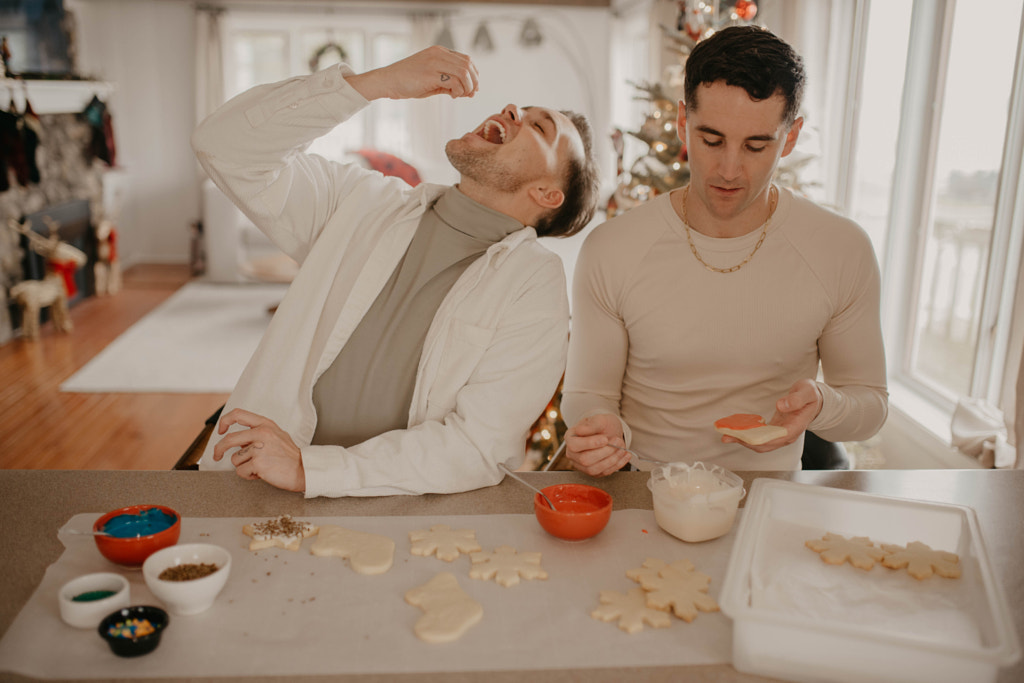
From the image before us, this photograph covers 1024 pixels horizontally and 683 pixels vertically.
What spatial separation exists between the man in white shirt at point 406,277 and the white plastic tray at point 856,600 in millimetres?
472

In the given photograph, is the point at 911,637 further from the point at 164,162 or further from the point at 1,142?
the point at 164,162

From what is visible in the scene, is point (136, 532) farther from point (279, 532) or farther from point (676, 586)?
point (676, 586)

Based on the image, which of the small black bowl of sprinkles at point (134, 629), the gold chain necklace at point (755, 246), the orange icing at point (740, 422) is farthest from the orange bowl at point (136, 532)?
the gold chain necklace at point (755, 246)

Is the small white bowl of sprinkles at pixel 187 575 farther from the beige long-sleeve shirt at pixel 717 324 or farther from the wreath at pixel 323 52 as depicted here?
the wreath at pixel 323 52

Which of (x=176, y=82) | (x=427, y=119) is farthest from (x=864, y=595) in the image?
(x=176, y=82)

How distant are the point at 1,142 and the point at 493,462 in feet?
15.2

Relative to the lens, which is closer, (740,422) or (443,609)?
(443,609)

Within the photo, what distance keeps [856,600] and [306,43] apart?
8279 millimetres

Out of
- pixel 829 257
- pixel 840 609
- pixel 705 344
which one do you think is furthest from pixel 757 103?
pixel 840 609

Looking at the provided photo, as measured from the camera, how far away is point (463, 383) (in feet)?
4.81

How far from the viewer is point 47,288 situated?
5.12m

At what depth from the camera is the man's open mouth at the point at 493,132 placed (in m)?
1.73

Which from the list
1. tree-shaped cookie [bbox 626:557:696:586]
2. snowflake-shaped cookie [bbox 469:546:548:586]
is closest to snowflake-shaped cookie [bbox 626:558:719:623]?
tree-shaped cookie [bbox 626:557:696:586]

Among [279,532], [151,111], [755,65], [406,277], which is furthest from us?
[151,111]
